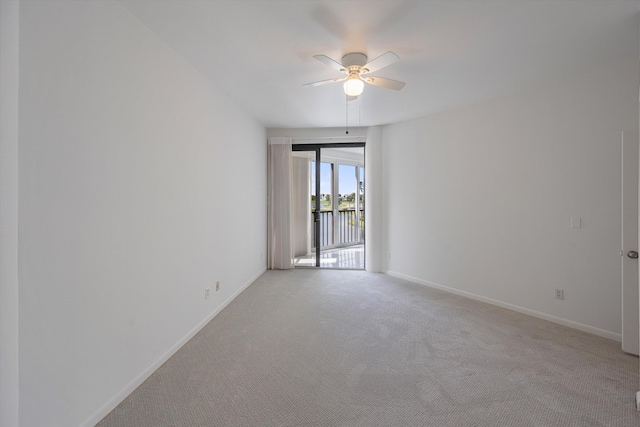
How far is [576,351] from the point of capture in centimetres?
246

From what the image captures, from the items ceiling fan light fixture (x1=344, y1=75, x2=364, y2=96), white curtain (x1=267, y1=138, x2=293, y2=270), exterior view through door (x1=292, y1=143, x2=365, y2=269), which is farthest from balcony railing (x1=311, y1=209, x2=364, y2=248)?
ceiling fan light fixture (x1=344, y1=75, x2=364, y2=96)

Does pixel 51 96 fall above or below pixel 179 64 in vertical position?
below

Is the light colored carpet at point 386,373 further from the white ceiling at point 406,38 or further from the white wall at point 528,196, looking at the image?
the white ceiling at point 406,38

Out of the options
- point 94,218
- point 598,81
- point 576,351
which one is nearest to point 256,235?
point 94,218

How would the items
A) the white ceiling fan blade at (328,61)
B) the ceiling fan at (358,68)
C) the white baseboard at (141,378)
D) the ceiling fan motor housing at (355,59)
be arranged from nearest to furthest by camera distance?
the white baseboard at (141,378)
the white ceiling fan blade at (328,61)
the ceiling fan at (358,68)
the ceiling fan motor housing at (355,59)

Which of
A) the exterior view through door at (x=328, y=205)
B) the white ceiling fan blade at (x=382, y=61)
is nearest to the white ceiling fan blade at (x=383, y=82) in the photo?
the white ceiling fan blade at (x=382, y=61)

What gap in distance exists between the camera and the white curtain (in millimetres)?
5145

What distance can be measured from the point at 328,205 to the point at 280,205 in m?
1.70

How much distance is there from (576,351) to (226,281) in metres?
3.47

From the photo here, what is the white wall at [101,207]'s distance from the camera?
1.35 meters

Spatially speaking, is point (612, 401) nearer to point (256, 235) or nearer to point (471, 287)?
point (471, 287)

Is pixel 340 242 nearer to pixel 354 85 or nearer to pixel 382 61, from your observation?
pixel 354 85

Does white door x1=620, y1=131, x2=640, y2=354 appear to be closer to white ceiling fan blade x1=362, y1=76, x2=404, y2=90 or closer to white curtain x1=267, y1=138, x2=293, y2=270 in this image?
white ceiling fan blade x1=362, y1=76, x2=404, y2=90

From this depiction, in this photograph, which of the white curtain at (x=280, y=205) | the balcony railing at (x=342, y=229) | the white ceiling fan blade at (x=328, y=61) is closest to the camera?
the white ceiling fan blade at (x=328, y=61)
